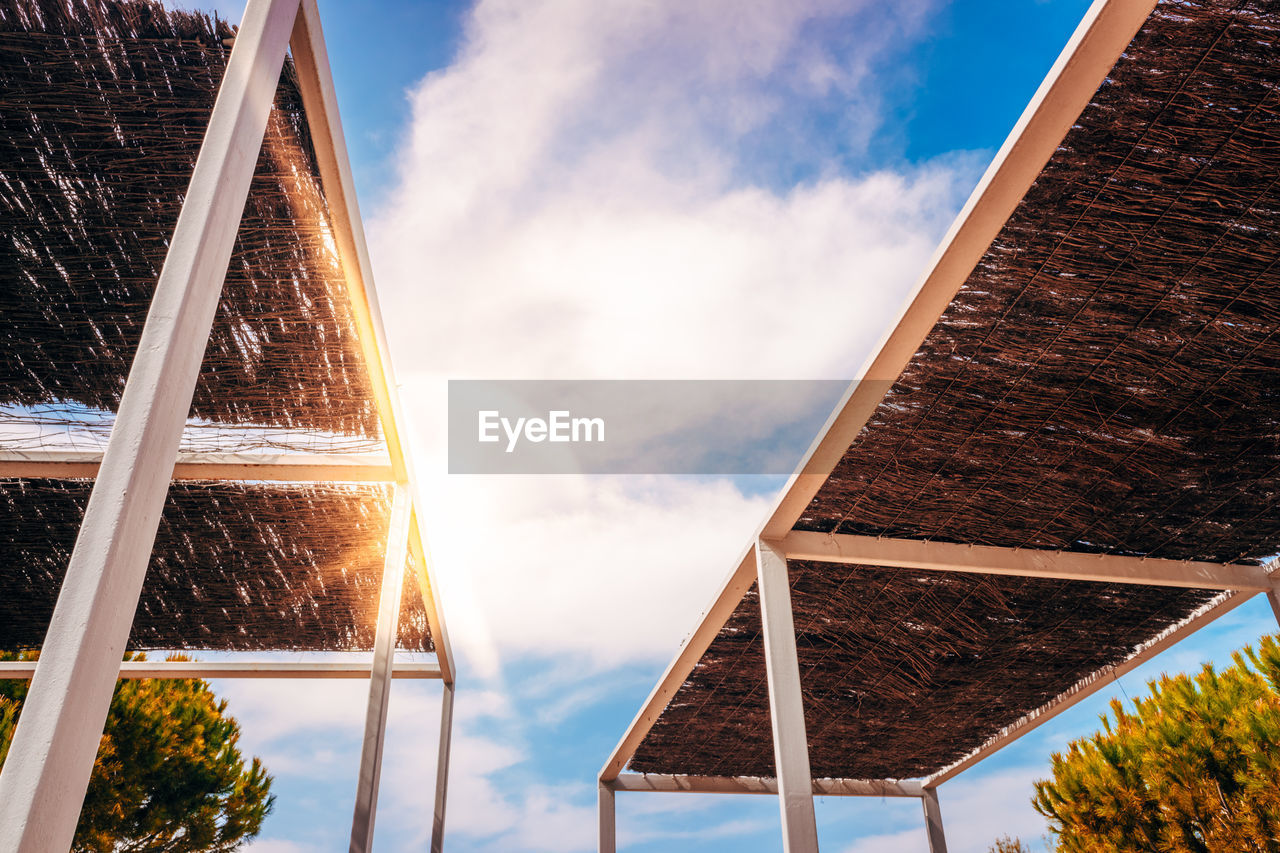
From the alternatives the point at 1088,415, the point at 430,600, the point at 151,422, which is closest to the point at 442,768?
the point at 430,600

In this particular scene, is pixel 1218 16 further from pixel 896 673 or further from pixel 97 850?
pixel 97 850

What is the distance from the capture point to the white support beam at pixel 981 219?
2.62 meters

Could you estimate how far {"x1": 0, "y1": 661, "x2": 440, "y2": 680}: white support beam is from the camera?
301 inches

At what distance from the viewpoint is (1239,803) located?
594 centimetres

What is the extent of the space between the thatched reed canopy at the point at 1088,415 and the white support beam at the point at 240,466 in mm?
2874

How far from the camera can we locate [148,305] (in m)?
4.76

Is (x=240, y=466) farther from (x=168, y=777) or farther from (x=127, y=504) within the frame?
(x=168, y=777)

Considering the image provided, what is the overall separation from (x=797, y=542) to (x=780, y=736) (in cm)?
115

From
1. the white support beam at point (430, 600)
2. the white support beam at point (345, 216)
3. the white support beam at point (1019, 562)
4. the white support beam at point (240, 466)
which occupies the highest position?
the white support beam at point (345, 216)

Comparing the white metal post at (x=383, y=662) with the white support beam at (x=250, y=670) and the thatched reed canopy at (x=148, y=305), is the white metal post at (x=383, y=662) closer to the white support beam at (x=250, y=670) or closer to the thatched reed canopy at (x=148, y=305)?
the thatched reed canopy at (x=148, y=305)

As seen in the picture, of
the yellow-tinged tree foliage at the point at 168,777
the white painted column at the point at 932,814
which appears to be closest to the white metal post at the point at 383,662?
the yellow-tinged tree foliage at the point at 168,777

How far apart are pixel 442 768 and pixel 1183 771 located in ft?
20.8

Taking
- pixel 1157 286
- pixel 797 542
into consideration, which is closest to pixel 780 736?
pixel 797 542

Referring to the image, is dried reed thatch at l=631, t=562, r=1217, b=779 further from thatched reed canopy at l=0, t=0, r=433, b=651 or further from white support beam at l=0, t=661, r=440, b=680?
thatched reed canopy at l=0, t=0, r=433, b=651
